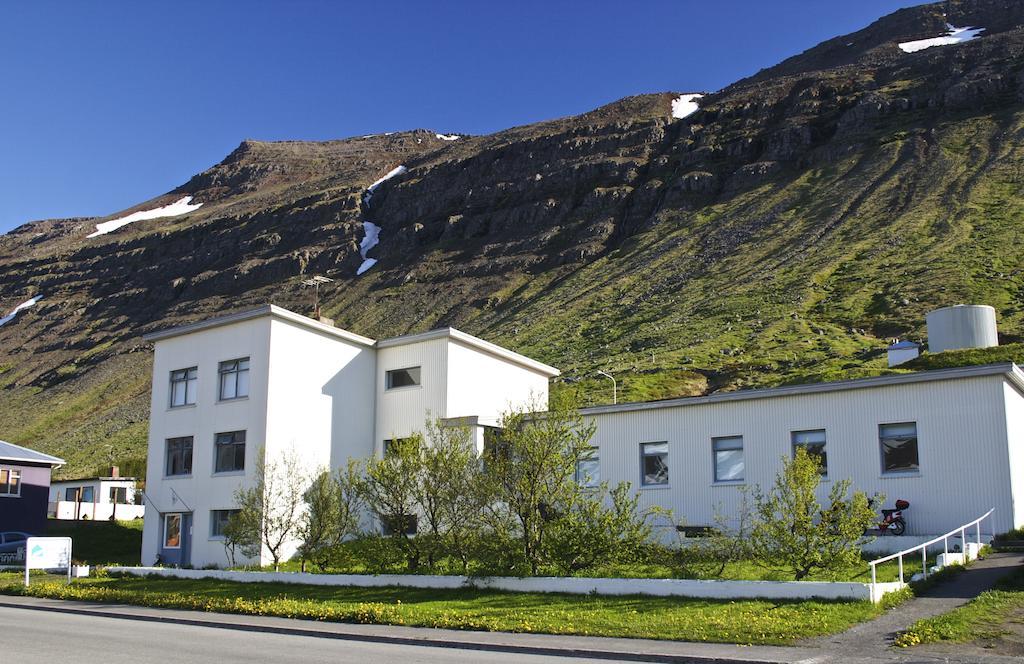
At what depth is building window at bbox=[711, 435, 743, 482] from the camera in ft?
86.9

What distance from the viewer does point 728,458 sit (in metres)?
26.8

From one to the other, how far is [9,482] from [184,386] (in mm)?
13149

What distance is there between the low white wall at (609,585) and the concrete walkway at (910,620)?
2.57 feet

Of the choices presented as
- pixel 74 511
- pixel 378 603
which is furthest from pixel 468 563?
pixel 74 511

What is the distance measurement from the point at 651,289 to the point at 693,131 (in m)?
48.7

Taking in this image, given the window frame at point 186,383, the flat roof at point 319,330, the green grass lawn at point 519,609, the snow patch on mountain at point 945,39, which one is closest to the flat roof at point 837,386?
the flat roof at point 319,330

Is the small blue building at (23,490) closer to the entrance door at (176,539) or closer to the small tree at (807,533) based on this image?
the entrance door at (176,539)

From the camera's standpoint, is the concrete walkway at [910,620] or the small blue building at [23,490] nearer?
the concrete walkway at [910,620]

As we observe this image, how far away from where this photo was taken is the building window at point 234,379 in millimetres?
32250

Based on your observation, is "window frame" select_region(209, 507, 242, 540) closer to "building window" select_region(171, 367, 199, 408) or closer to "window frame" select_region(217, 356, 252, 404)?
"window frame" select_region(217, 356, 252, 404)

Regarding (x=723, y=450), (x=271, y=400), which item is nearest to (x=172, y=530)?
(x=271, y=400)

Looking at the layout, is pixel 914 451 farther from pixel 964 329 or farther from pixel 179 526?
pixel 964 329

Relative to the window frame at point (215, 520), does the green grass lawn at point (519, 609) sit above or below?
below

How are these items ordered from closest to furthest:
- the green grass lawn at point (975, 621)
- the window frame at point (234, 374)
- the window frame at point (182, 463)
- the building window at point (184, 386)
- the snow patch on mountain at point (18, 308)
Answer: the green grass lawn at point (975, 621)
the window frame at point (234, 374)
the window frame at point (182, 463)
the building window at point (184, 386)
the snow patch on mountain at point (18, 308)
